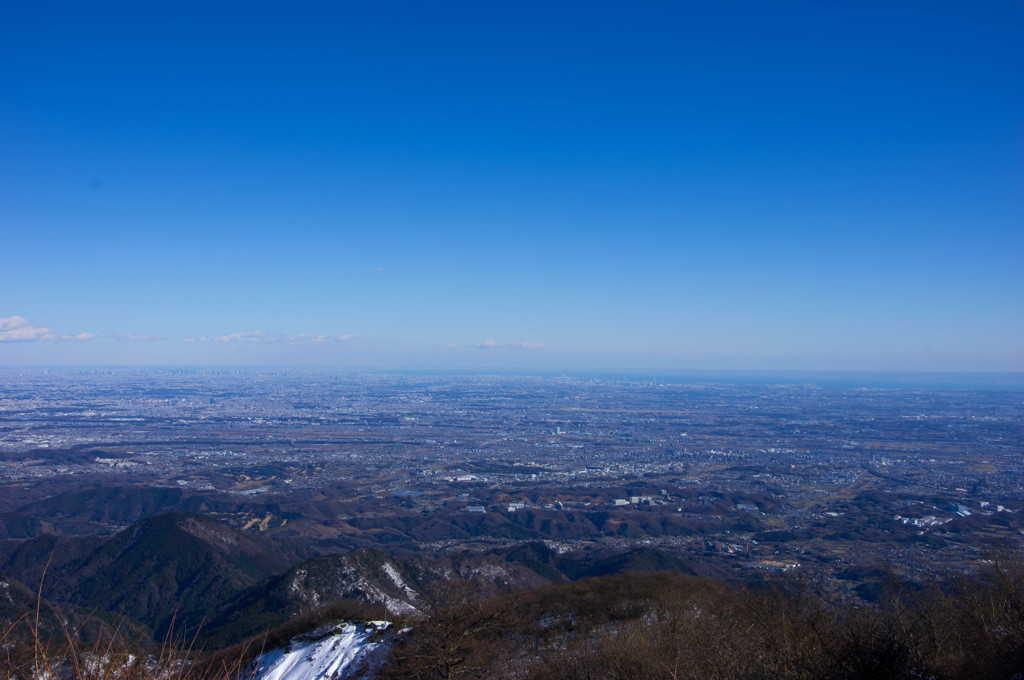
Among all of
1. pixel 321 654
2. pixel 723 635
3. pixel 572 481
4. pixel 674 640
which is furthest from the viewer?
pixel 572 481

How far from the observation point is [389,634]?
24.1 m

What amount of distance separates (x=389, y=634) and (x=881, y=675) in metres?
19.7

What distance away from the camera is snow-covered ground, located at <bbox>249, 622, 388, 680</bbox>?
21562 millimetres

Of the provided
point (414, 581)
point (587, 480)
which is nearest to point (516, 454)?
point (587, 480)

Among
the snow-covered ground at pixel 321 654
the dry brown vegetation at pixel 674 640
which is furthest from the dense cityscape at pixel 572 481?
the snow-covered ground at pixel 321 654

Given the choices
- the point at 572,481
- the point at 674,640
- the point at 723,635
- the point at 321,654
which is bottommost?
the point at 572,481

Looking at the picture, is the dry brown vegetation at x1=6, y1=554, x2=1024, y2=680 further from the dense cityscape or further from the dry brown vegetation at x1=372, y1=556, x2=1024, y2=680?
the dense cityscape

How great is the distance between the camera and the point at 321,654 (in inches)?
902

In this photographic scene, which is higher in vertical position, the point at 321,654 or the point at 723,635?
the point at 723,635

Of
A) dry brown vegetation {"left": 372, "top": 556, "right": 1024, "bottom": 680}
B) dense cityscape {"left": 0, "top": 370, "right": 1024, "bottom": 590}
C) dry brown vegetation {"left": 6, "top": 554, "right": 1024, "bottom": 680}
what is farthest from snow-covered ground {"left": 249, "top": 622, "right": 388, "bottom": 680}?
dense cityscape {"left": 0, "top": 370, "right": 1024, "bottom": 590}

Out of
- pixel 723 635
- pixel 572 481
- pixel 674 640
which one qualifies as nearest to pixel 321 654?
pixel 674 640

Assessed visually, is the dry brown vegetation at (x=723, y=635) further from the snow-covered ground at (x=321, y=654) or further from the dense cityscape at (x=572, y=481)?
the dense cityscape at (x=572, y=481)

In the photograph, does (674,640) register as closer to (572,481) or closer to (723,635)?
(723,635)

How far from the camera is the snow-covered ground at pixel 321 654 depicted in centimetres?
2156
